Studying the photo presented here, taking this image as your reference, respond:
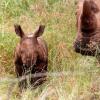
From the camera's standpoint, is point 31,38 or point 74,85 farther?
point 31,38

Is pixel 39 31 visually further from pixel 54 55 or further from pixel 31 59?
pixel 54 55

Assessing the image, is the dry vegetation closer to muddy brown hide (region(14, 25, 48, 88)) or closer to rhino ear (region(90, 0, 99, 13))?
muddy brown hide (region(14, 25, 48, 88))

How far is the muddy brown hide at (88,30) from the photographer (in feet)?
23.9

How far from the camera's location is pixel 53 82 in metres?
7.68

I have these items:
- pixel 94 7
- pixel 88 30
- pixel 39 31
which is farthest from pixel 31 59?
pixel 94 7

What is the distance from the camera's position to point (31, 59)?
7961mm

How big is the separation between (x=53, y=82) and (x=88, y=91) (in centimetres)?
73

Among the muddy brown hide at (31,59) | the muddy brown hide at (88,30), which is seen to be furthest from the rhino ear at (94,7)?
the muddy brown hide at (31,59)

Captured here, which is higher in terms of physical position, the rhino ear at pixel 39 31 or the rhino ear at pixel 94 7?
the rhino ear at pixel 94 7

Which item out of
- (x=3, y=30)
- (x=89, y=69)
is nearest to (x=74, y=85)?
(x=89, y=69)

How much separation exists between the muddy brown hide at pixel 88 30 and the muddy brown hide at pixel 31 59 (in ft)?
2.73

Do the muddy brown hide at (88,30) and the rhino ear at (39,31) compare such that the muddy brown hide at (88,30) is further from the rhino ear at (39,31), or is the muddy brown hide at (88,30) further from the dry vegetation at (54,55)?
the rhino ear at (39,31)

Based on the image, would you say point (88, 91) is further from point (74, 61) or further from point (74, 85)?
point (74, 61)

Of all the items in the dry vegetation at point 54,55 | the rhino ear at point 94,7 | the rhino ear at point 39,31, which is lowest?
the dry vegetation at point 54,55
